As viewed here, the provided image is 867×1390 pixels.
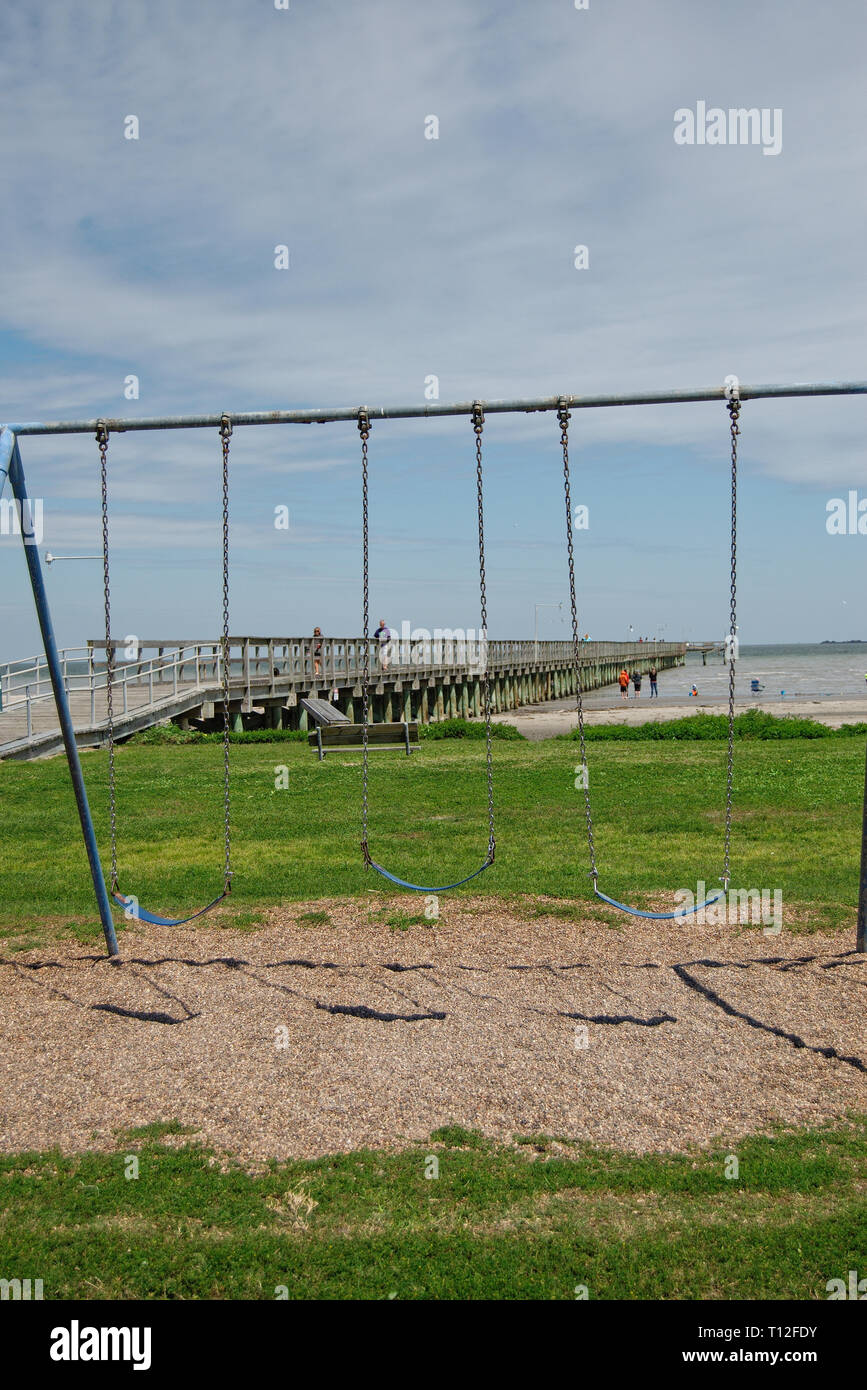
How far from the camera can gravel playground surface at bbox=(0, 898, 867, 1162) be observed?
5.03 metres

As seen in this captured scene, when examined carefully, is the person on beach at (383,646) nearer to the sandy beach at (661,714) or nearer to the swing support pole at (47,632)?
the sandy beach at (661,714)

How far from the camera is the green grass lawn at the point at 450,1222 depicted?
12.2 ft

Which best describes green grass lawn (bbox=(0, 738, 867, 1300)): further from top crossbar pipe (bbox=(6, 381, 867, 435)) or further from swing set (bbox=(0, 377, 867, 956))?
top crossbar pipe (bbox=(6, 381, 867, 435))

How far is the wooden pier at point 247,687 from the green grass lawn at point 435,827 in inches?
88.8

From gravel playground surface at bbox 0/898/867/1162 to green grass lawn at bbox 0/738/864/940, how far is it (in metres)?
1.20

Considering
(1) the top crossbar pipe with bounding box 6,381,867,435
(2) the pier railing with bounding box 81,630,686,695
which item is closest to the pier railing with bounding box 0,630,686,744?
(2) the pier railing with bounding box 81,630,686,695

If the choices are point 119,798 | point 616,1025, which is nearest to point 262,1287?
point 616,1025

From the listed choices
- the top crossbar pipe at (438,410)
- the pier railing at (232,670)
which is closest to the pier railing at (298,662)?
the pier railing at (232,670)

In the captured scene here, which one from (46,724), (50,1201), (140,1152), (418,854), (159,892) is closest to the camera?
(50,1201)

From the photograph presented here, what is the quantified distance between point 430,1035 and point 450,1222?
1908mm

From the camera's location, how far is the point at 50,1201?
14.3ft

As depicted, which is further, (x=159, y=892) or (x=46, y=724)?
(x=46, y=724)
